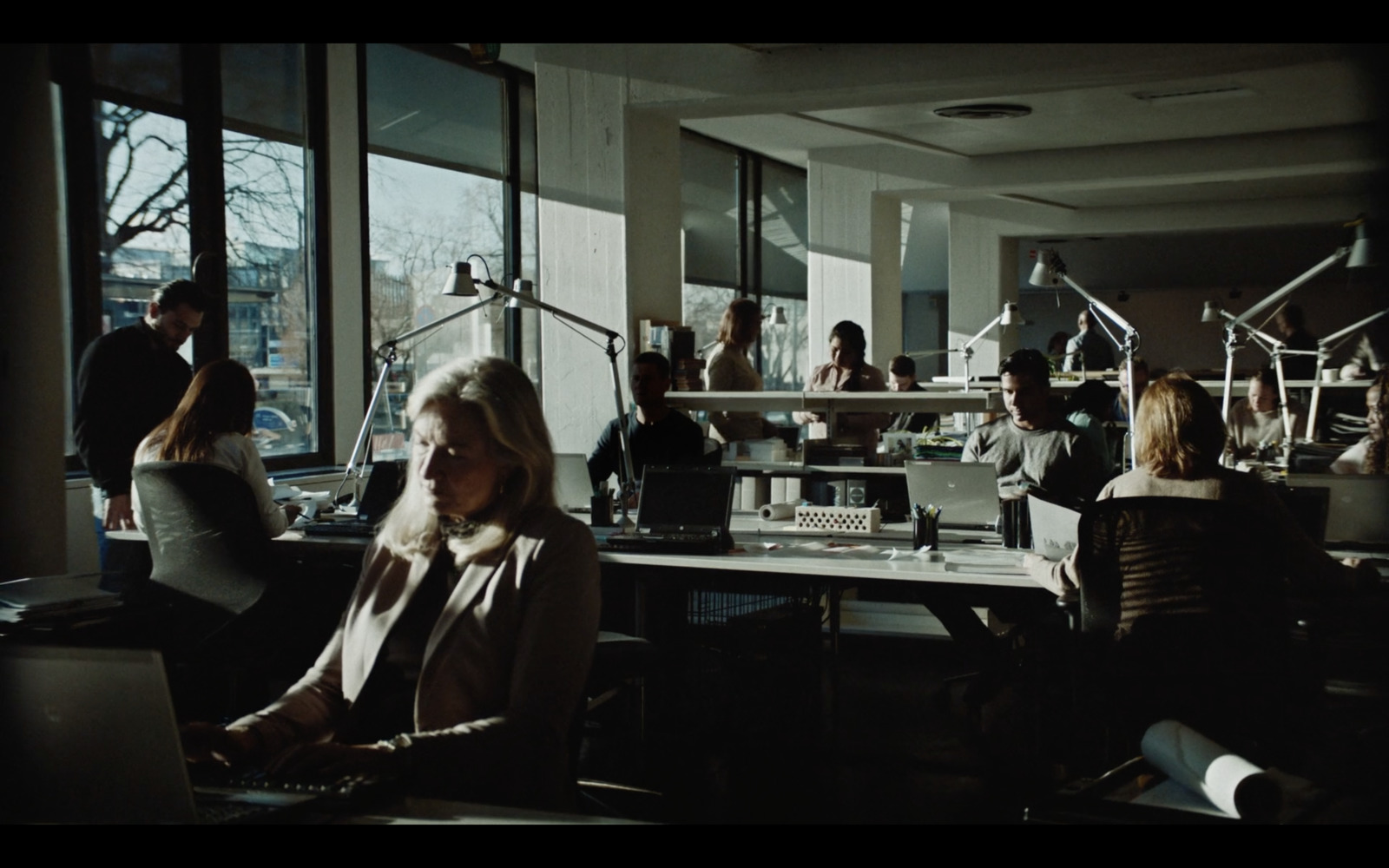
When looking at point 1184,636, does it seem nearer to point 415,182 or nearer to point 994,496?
point 994,496

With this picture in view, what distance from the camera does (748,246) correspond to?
11438 mm

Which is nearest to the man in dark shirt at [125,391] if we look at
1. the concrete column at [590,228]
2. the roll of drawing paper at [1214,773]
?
the concrete column at [590,228]

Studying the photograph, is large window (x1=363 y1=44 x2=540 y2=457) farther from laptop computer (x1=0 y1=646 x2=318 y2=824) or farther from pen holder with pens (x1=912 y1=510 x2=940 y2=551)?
laptop computer (x1=0 y1=646 x2=318 y2=824)

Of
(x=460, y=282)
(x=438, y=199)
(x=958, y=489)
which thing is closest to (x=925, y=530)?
(x=958, y=489)

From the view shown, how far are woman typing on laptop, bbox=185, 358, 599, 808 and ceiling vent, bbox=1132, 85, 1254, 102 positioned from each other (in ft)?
24.4

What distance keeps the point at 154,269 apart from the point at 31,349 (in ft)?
4.44

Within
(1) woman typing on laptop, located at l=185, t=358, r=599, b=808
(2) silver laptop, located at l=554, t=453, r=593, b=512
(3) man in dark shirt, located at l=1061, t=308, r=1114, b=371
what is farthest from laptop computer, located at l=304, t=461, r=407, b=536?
(3) man in dark shirt, located at l=1061, t=308, r=1114, b=371

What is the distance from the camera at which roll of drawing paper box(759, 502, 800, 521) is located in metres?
4.46

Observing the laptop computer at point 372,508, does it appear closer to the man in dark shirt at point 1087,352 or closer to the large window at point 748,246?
the large window at point 748,246

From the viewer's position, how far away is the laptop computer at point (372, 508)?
4195mm

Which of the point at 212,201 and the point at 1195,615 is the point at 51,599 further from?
the point at 212,201

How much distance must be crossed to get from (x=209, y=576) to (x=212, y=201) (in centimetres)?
288

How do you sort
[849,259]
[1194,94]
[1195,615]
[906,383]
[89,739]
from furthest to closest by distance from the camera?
[849,259]
[906,383]
[1194,94]
[1195,615]
[89,739]

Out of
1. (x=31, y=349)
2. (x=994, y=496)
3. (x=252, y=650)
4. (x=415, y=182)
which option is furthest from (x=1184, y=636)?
(x=415, y=182)
